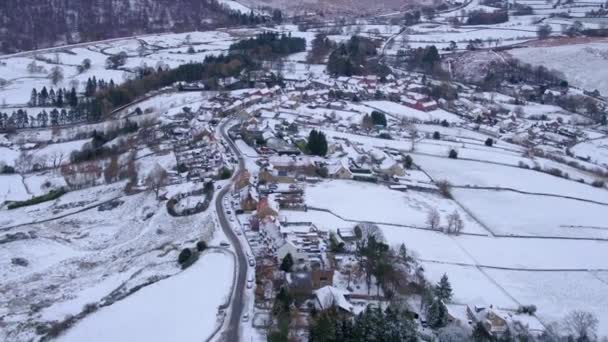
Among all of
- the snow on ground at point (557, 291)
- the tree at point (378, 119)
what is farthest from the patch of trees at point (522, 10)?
the snow on ground at point (557, 291)

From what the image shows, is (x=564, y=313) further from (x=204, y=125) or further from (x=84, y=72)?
(x=84, y=72)

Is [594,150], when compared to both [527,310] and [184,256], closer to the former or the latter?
[527,310]

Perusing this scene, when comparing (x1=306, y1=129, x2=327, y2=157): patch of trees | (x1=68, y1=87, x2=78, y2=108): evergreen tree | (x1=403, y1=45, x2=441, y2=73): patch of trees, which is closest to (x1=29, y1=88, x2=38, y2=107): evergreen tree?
(x1=68, y1=87, x2=78, y2=108): evergreen tree

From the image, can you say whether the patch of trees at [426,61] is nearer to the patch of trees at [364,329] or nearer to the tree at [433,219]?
the tree at [433,219]

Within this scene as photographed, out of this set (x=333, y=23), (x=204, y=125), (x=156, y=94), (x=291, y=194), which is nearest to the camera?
(x=291, y=194)

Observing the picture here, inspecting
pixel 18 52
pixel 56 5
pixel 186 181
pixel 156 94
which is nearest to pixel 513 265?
pixel 186 181

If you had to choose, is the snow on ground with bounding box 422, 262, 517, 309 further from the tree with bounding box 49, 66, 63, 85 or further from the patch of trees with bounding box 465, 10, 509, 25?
the patch of trees with bounding box 465, 10, 509, 25
